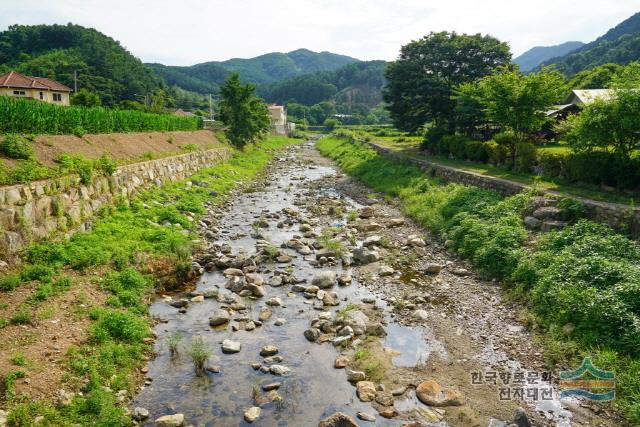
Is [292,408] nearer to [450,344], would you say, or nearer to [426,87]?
[450,344]

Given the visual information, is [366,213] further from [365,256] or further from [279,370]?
[279,370]

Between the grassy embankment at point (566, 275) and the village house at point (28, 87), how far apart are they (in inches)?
2205

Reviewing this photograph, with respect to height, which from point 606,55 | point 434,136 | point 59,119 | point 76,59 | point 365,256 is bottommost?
point 365,256

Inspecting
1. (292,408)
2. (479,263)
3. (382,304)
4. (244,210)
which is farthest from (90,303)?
(244,210)

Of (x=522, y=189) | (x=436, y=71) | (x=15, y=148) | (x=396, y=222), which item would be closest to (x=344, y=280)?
(x=396, y=222)

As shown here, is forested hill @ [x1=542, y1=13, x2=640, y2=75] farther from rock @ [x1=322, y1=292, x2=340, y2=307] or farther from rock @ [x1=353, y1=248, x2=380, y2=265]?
rock @ [x1=322, y1=292, x2=340, y2=307]

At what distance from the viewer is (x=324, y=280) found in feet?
44.5

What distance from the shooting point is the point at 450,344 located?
32.6 feet

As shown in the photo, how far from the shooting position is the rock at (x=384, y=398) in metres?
7.86

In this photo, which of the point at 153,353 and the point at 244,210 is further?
the point at 244,210

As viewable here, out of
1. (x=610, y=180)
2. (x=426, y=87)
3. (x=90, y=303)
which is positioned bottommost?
(x=90, y=303)

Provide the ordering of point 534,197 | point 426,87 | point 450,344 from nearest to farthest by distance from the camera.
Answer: point 450,344
point 534,197
point 426,87

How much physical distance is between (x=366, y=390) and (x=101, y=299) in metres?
7.02

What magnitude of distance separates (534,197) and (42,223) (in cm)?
1762
